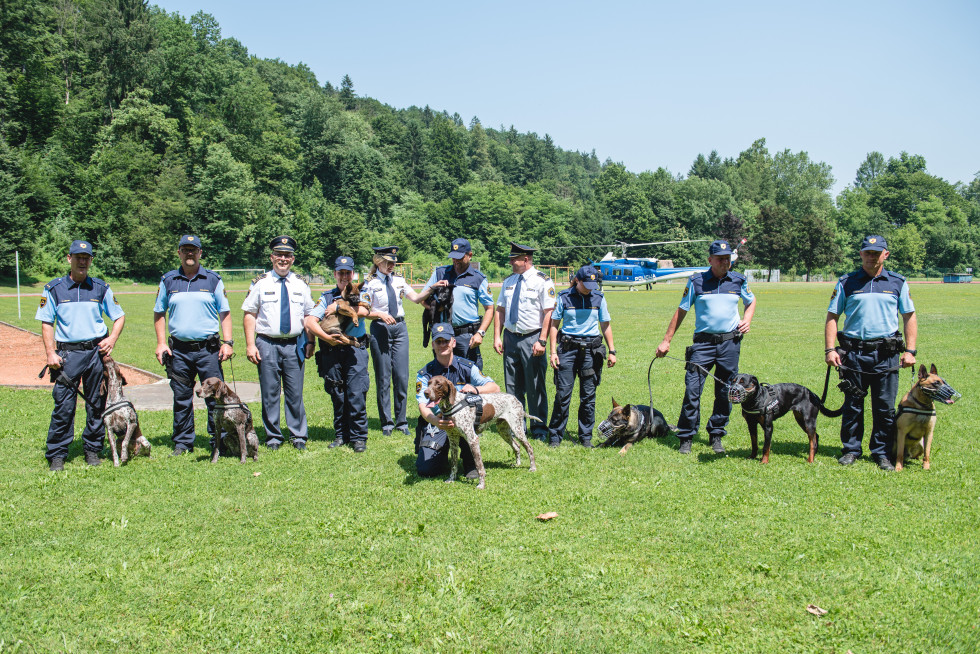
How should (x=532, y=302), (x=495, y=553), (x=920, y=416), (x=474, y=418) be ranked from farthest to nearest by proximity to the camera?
(x=532, y=302), (x=920, y=416), (x=474, y=418), (x=495, y=553)

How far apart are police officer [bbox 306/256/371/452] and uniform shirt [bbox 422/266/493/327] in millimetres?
984

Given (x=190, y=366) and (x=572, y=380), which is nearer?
(x=190, y=366)

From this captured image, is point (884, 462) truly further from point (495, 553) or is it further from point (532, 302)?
point (495, 553)

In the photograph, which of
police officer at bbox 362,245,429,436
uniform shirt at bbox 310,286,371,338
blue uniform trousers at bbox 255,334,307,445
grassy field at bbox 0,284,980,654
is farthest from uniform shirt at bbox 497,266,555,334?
blue uniform trousers at bbox 255,334,307,445

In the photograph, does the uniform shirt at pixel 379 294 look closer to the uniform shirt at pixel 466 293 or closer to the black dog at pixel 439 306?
the black dog at pixel 439 306

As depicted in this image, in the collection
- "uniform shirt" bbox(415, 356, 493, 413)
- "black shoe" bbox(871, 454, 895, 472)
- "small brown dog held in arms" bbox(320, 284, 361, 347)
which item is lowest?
"black shoe" bbox(871, 454, 895, 472)

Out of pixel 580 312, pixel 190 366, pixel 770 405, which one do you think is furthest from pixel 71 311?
pixel 770 405

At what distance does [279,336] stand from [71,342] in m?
2.02

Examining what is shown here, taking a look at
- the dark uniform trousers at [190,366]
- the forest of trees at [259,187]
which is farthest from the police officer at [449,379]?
the forest of trees at [259,187]

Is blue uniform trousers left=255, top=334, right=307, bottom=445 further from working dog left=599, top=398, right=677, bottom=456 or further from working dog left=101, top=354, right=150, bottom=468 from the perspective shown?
working dog left=599, top=398, right=677, bottom=456

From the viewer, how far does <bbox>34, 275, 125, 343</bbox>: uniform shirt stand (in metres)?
6.78

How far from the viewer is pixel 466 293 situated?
26.8 feet

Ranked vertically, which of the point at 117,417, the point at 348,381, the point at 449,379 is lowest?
the point at 117,417

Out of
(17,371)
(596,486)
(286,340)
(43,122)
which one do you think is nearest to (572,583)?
(596,486)
